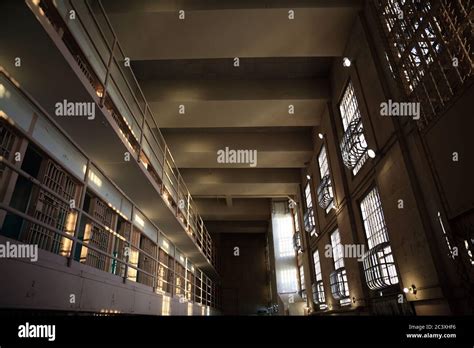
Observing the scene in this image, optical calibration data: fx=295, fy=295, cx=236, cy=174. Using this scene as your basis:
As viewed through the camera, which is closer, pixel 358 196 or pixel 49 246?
pixel 49 246

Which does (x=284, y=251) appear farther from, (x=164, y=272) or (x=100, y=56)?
(x=100, y=56)

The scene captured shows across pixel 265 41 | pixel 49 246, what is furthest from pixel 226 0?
pixel 49 246

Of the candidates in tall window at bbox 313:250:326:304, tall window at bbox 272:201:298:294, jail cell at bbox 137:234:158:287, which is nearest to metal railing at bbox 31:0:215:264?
jail cell at bbox 137:234:158:287

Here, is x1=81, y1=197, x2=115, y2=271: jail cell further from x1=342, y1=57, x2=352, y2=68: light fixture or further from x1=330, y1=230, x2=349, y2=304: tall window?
x1=342, y1=57, x2=352, y2=68: light fixture

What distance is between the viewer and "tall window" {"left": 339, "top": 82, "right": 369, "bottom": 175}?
6.40 metres

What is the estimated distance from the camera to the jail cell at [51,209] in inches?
154

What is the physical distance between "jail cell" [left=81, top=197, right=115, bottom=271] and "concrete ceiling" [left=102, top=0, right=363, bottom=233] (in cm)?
378

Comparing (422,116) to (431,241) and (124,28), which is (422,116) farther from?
(124,28)

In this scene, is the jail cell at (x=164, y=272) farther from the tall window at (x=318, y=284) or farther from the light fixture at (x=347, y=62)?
the light fixture at (x=347, y=62)

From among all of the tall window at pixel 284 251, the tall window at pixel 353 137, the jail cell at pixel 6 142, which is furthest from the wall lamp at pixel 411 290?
the tall window at pixel 284 251

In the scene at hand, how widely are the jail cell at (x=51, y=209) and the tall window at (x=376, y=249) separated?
17.3 feet

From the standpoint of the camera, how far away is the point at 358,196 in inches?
272

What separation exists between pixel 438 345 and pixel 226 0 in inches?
267

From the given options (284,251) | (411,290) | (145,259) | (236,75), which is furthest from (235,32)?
(284,251)
